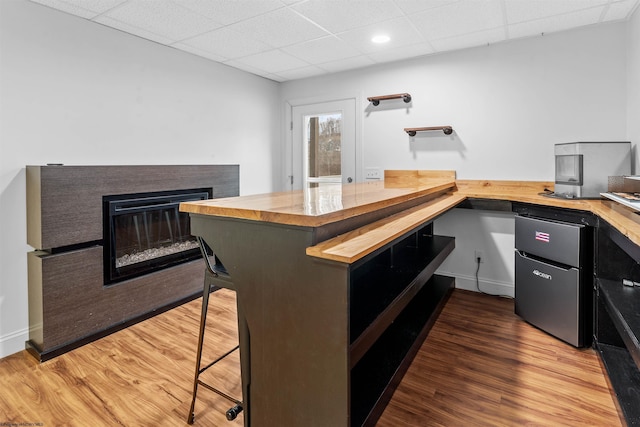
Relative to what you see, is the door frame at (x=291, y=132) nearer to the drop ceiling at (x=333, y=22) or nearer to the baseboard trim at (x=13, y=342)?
the drop ceiling at (x=333, y=22)

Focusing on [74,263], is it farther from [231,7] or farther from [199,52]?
[199,52]

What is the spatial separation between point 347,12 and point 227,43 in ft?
3.91

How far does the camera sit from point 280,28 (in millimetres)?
2898

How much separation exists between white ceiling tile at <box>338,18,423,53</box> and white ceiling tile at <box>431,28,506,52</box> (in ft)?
0.83

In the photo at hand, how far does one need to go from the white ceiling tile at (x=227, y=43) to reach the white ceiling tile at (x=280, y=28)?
0.31 ft

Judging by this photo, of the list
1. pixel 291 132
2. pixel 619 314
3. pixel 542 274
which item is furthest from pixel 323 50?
pixel 619 314

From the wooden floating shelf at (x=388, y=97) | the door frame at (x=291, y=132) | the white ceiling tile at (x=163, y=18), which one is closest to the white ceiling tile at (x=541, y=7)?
the wooden floating shelf at (x=388, y=97)

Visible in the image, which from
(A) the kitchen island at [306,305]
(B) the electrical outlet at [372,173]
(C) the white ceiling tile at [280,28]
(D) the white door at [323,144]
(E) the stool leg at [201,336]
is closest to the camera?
(A) the kitchen island at [306,305]

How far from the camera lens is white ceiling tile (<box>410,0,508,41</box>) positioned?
100 inches

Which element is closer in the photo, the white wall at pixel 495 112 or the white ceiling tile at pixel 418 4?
the white ceiling tile at pixel 418 4

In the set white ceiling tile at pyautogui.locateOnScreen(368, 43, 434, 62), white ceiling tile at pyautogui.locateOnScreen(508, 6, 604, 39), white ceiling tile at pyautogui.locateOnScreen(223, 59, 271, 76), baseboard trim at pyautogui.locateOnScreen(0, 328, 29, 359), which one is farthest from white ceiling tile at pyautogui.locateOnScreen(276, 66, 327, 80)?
baseboard trim at pyautogui.locateOnScreen(0, 328, 29, 359)

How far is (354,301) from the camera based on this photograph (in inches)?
63.2

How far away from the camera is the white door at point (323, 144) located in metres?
4.24

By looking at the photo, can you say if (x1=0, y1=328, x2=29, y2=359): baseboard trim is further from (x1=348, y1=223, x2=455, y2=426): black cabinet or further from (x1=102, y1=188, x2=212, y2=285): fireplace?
(x1=348, y1=223, x2=455, y2=426): black cabinet
